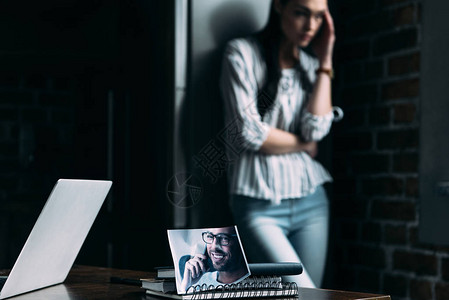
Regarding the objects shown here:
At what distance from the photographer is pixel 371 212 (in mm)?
3330

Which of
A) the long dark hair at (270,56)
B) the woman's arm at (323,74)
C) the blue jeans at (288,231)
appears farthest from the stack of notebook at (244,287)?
the woman's arm at (323,74)

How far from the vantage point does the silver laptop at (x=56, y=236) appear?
1.46m

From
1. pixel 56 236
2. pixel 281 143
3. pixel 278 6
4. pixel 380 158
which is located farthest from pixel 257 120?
pixel 56 236

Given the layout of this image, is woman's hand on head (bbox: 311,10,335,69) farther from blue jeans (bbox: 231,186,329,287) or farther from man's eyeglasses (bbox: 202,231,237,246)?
man's eyeglasses (bbox: 202,231,237,246)

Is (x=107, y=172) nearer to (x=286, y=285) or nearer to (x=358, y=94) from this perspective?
(x=358, y=94)

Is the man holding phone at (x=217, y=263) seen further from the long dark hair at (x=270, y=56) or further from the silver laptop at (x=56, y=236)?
the long dark hair at (x=270, y=56)

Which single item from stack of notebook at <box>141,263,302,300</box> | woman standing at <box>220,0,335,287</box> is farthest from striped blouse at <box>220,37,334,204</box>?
stack of notebook at <box>141,263,302,300</box>

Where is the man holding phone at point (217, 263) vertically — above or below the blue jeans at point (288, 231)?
above

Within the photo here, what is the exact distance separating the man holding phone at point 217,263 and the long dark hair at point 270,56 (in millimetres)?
1536

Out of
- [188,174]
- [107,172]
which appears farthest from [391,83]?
[107,172]

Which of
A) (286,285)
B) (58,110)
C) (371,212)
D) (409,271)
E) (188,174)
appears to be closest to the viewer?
(286,285)

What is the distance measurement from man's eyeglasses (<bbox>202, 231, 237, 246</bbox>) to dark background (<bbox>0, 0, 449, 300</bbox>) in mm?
1399

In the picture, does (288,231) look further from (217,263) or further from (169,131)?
(217,263)

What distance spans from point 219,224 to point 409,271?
895 mm
